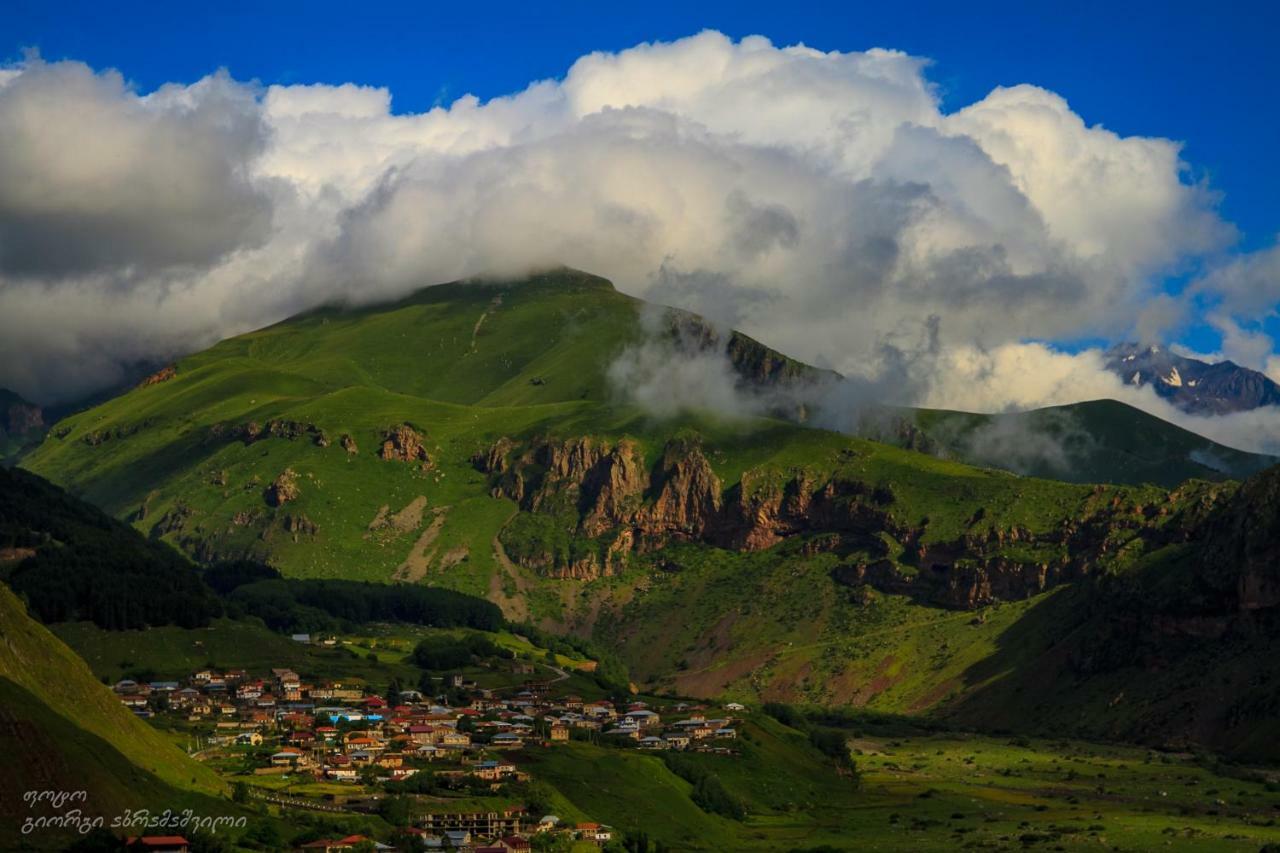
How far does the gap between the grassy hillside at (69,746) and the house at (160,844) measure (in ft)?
15.1

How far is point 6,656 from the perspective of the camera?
172 metres

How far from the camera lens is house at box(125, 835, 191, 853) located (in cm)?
15125

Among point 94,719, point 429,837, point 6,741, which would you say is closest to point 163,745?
point 94,719

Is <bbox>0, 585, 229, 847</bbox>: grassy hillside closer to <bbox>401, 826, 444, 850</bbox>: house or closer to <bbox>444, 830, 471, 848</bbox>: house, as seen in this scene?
<bbox>401, 826, 444, 850</bbox>: house

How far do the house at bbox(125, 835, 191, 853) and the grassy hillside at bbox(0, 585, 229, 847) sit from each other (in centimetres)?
460

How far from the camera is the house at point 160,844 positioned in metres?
151

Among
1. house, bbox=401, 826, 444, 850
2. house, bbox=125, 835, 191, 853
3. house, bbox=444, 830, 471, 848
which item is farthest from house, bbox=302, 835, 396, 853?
house, bbox=125, 835, 191, 853

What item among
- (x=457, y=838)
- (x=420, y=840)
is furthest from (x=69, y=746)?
(x=457, y=838)

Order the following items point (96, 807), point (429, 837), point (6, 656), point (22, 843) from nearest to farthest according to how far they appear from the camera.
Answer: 1. point (22, 843)
2. point (96, 807)
3. point (6, 656)
4. point (429, 837)

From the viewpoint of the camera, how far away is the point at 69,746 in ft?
524

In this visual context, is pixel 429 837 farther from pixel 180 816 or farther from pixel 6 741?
pixel 6 741

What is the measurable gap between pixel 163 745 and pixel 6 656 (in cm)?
2507

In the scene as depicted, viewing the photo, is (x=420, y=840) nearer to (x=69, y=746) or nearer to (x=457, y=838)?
(x=457, y=838)

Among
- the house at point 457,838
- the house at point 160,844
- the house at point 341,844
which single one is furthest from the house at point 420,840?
the house at point 160,844
